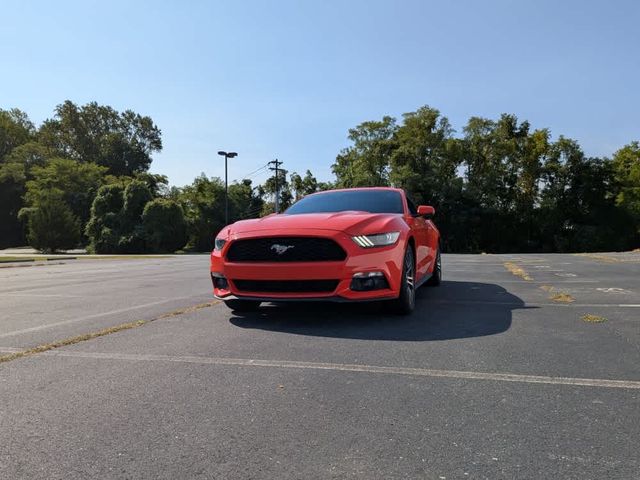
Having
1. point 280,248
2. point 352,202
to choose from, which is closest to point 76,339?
point 280,248

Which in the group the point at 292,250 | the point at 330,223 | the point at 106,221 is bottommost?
the point at 292,250

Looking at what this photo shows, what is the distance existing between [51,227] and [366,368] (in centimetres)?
4707

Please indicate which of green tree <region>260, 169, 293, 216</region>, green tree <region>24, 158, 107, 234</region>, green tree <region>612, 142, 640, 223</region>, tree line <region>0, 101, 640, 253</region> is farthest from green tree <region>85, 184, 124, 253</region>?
green tree <region>612, 142, 640, 223</region>

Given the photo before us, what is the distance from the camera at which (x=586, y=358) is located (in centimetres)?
391

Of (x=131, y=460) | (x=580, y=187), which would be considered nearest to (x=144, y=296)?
(x=131, y=460)

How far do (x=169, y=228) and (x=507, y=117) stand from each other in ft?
117

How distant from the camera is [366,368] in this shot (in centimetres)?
368

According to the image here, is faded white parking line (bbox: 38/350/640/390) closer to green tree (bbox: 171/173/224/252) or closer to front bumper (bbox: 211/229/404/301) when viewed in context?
front bumper (bbox: 211/229/404/301)

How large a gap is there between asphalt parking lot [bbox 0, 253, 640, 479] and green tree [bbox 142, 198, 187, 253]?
124 ft

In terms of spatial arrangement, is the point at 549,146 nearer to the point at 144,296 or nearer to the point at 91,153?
the point at 144,296

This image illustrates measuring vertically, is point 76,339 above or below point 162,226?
below

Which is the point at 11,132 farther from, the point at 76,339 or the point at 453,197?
the point at 76,339

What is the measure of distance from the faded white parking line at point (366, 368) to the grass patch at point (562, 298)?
12.3 ft

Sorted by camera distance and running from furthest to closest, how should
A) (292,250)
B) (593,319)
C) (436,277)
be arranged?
(436,277)
(593,319)
(292,250)
